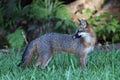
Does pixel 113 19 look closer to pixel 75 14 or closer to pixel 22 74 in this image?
pixel 75 14

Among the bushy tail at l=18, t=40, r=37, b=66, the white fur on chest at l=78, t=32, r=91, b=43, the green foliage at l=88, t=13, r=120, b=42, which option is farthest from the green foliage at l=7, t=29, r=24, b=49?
the white fur on chest at l=78, t=32, r=91, b=43

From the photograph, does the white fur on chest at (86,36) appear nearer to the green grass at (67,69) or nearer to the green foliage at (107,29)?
the green grass at (67,69)

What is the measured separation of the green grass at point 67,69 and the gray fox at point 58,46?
0.18m

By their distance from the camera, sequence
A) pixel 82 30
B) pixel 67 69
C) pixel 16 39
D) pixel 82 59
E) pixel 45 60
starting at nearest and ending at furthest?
pixel 67 69 < pixel 82 30 < pixel 45 60 < pixel 82 59 < pixel 16 39

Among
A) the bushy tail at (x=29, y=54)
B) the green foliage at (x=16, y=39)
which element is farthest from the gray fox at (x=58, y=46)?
the green foliage at (x=16, y=39)

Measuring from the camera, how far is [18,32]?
15711mm

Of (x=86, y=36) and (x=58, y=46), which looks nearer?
(x=86, y=36)

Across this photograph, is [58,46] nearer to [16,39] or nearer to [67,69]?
[67,69]

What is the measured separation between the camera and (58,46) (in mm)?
9859

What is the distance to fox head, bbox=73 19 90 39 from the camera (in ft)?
31.0

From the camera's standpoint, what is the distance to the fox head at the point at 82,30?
946 centimetres

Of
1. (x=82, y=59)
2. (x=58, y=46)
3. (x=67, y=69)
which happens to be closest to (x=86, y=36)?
(x=82, y=59)

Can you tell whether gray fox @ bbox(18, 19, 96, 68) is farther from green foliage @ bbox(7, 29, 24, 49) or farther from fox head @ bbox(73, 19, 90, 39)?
green foliage @ bbox(7, 29, 24, 49)

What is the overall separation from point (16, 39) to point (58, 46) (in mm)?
5540
